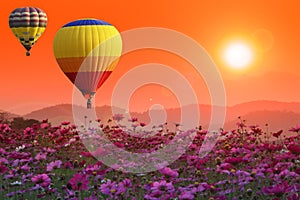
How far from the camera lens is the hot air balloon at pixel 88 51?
117ft

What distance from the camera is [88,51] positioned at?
35.7 meters

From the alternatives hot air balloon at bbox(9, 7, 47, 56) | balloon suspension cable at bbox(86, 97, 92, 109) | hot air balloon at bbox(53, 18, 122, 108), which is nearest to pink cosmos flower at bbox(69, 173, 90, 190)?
hot air balloon at bbox(53, 18, 122, 108)

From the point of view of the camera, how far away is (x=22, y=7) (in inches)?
1629

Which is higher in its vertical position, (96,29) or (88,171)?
(96,29)

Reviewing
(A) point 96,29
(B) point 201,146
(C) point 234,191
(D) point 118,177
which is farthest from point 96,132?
(A) point 96,29

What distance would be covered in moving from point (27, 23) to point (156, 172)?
31538 mm

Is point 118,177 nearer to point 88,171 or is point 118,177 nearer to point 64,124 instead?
point 88,171

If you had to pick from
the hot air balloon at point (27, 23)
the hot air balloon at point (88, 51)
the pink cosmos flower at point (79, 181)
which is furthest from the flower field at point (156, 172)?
the hot air balloon at point (27, 23)

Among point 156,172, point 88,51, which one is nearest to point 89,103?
point 88,51

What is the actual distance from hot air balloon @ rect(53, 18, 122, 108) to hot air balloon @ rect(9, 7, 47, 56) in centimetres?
500

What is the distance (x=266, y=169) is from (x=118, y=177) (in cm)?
297

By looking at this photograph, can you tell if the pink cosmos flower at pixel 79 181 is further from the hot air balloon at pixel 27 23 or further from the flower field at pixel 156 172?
the hot air balloon at pixel 27 23

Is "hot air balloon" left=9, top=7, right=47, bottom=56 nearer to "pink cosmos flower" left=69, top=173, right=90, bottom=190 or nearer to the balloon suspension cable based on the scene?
the balloon suspension cable

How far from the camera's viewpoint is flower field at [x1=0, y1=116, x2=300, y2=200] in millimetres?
8188
